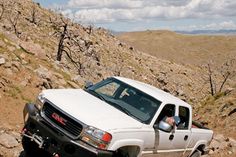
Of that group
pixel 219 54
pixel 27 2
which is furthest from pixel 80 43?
pixel 219 54

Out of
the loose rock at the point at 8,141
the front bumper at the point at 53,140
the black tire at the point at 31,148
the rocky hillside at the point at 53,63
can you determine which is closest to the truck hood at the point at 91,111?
the front bumper at the point at 53,140

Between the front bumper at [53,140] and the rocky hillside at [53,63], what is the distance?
5.38 feet

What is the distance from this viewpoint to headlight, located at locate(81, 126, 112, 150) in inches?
295

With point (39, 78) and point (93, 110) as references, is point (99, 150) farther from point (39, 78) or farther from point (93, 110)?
point (39, 78)

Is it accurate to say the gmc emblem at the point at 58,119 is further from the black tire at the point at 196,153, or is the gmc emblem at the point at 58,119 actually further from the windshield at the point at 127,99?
the black tire at the point at 196,153

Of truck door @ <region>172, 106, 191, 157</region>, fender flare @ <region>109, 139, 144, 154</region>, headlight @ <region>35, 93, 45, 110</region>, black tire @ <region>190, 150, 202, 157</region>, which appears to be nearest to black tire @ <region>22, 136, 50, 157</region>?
headlight @ <region>35, 93, 45, 110</region>

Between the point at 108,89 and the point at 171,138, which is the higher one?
the point at 108,89

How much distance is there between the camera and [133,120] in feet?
27.4

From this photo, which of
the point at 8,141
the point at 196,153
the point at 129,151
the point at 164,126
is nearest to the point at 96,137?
the point at 129,151

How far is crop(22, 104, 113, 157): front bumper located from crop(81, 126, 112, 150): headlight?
3.7 inches

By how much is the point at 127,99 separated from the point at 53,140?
2206 mm

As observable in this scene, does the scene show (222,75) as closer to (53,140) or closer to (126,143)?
(126,143)

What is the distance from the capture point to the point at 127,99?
368 inches

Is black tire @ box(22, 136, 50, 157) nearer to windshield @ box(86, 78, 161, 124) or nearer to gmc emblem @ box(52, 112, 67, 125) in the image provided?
gmc emblem @ box(52, 112, 67, 125)
